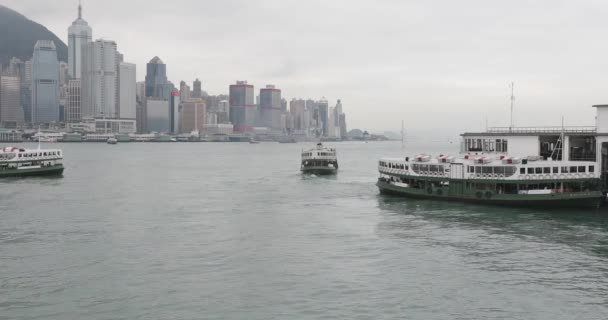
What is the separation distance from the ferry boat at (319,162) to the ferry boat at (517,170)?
39.2 meters

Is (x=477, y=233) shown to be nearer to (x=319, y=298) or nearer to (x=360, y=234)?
(x=360, y=234)

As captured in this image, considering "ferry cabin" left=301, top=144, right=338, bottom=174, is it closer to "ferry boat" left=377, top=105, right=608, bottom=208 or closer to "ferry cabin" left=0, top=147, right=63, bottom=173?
"ferry boat" left=377, top=105, right=608, bottom=208

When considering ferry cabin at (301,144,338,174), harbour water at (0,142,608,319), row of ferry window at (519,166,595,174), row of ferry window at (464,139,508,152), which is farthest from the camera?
ferry cabin at (301,144,338,174)

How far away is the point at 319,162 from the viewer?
399 feet

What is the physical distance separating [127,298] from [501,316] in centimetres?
2021

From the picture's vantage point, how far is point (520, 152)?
73312mm

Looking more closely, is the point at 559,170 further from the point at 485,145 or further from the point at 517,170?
the point at 485,145

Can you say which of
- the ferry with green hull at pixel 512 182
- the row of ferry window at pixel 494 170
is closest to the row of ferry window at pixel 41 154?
the ferry with green hull at pixel 512 182

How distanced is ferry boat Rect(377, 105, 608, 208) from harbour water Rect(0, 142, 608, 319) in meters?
2.00

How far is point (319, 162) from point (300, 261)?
80.1 metres

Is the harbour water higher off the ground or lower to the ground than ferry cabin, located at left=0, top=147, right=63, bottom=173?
lower

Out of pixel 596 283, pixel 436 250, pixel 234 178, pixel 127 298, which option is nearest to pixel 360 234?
pixel 436 250

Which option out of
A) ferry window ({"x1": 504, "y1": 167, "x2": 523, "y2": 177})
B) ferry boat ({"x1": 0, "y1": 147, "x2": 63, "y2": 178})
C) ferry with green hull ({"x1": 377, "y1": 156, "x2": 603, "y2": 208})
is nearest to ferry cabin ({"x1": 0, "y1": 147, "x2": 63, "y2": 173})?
ferry boat ({"x1": 0, "y1": 147, "x2": 63, "y2": 178})

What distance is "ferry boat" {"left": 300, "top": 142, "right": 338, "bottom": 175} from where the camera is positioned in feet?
393
